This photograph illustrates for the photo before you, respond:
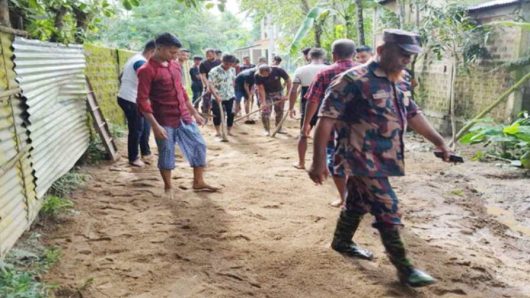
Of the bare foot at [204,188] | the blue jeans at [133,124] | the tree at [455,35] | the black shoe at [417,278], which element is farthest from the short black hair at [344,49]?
the tree at [455,35]

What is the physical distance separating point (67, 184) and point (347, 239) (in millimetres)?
3157

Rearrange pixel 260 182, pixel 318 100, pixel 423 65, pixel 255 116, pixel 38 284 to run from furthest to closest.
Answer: pixel 255 116
pixel 423 65
pixel 260 182
pixel 318 100
pixel 38 284

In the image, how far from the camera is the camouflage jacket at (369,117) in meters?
2.57

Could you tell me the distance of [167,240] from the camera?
3516 millimetres

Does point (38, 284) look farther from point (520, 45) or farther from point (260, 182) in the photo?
point (520, 45)

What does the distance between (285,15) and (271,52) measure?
38.1ft

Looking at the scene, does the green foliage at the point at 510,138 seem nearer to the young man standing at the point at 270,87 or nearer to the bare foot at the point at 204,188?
the young man standing at the point at 270,87

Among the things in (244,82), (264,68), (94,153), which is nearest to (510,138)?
(264,68)

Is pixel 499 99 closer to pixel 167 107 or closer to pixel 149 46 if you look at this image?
pixel 167 107

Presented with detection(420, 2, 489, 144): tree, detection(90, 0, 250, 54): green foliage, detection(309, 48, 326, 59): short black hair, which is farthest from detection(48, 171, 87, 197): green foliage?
detection(90, 0, 250, 54): green foliage

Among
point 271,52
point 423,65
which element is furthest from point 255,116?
point 271,52

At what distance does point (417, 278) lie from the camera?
2.63m

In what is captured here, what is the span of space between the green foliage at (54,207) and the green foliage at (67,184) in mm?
307

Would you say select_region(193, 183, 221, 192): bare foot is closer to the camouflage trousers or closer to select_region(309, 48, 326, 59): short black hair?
the camouflage trousers
